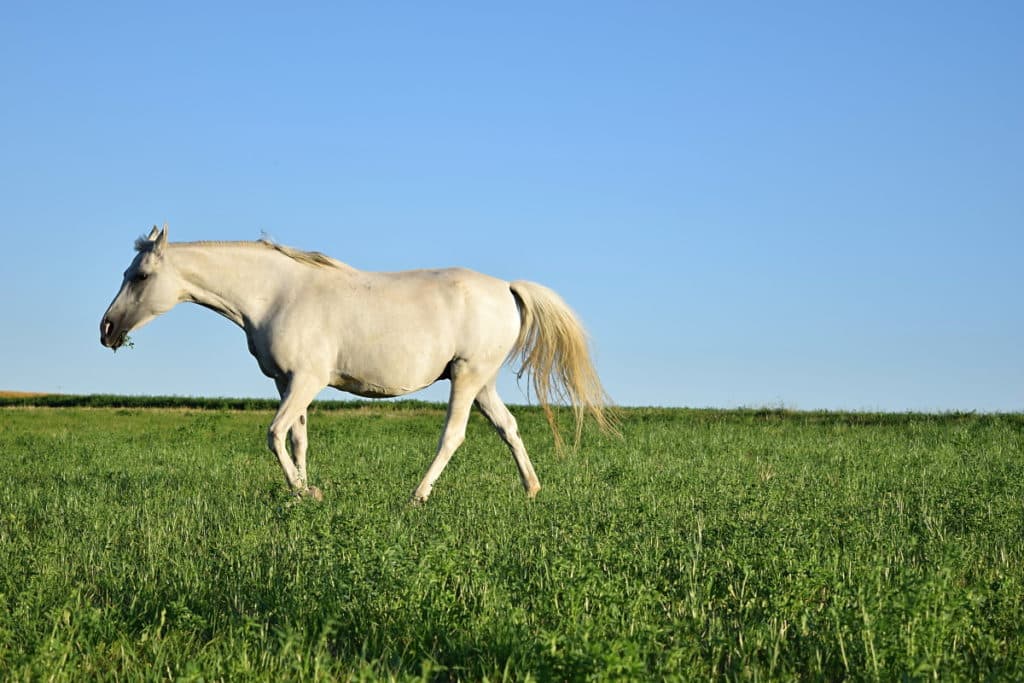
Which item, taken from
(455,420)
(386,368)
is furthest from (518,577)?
(386,368)

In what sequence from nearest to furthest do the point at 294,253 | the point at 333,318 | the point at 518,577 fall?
the point at 518,577
the point at 333,318
the point at 294,253

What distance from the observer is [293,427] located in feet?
35.6

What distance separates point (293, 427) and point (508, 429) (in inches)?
90.7

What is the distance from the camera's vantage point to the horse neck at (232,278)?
10.8 m

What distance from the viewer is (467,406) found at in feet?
36.6

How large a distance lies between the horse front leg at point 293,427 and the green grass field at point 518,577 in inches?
16.1

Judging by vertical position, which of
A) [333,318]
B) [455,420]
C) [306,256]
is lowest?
[455,420]

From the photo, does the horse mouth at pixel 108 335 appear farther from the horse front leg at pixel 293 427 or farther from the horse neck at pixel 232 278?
the horse front leg at pixel 293 427

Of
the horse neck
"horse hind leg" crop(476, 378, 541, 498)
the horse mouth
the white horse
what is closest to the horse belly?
the white horse

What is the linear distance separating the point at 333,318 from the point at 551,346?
8.55ft

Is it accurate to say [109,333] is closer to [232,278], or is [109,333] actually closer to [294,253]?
[232,278]

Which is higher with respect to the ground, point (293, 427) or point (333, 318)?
point (333, 318)

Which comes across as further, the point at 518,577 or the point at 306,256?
the point at 306,256

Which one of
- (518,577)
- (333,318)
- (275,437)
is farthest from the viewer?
(333,318)
